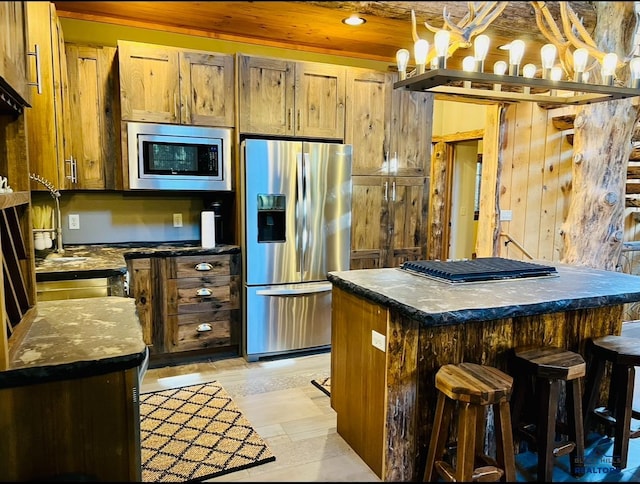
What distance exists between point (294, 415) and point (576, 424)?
1.52 meters

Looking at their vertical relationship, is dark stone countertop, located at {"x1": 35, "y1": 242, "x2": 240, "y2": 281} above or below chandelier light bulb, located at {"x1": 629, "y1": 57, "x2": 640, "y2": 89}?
below

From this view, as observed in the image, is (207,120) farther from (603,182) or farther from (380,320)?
(603,182)

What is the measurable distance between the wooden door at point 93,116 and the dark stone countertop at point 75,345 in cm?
178

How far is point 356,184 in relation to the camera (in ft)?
13.1

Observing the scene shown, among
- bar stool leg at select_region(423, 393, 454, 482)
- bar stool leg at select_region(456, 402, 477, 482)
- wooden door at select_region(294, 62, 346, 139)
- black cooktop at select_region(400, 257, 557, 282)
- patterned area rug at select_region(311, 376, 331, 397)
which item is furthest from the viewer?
wooden door at select_region(294, 62, 346, 139)

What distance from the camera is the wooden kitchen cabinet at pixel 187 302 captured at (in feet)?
11.2

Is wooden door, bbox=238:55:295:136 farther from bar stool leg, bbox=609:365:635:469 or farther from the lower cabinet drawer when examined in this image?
bar stool leg, bbox=609:365:635:469

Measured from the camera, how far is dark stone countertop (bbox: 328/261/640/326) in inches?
70.9

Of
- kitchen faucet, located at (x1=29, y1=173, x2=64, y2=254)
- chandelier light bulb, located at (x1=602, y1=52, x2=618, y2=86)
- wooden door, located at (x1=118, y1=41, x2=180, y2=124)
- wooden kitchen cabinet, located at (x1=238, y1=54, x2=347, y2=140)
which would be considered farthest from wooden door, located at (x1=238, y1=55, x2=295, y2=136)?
chandelier light bulb, located at (x1=602, y1=52, x2=618, y2=86)

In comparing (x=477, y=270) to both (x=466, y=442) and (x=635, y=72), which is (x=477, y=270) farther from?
(x=635, y=72)

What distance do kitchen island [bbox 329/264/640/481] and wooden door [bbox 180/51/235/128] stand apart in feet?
6.12

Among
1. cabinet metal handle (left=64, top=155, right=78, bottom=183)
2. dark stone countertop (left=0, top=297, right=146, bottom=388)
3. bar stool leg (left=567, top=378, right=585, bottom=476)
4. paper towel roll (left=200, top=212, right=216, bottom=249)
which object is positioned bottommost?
bar stool leg (left=567, top=378, right=585, bottom=476)

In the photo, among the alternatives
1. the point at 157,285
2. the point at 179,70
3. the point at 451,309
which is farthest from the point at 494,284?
the point at 179,70

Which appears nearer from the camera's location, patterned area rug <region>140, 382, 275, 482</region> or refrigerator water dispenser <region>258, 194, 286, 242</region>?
patterned area rug <region>140, 382, 275, 482</region>
